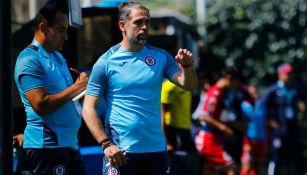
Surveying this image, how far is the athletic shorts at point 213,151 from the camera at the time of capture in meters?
11.9

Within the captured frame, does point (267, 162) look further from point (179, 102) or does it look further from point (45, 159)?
point (45, 159)

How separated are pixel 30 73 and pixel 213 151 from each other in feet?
18.9

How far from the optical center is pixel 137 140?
20.5ft

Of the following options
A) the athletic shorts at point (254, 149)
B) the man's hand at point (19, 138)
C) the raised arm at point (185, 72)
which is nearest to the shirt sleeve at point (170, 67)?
the raised arm at point (185, 72)

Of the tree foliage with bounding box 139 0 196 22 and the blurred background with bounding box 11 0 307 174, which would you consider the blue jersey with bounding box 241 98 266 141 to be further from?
the tree foliage with bounding box 139 0 196 22

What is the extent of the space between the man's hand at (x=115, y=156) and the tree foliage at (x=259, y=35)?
13540 millimetres

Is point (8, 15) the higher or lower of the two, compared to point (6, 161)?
higher

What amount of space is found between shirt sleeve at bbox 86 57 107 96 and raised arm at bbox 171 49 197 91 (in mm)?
465

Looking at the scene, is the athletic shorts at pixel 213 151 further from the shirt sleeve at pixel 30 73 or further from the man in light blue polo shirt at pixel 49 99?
the shirt sleeve at pixel 30 73

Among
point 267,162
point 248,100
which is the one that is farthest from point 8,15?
point 267,162

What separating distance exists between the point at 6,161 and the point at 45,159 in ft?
3.32

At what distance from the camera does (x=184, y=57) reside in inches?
240

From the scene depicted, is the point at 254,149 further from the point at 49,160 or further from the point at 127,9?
the point at 127,9

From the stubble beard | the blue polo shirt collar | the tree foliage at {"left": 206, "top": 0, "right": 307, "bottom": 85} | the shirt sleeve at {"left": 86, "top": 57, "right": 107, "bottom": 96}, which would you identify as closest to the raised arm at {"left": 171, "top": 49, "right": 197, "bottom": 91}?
the stubble beard
